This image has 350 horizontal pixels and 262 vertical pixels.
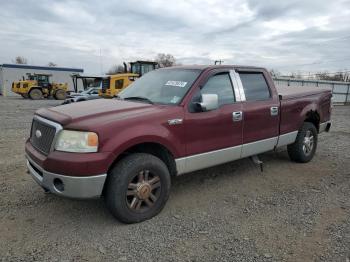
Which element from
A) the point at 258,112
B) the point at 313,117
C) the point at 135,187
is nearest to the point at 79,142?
the point at 135,187

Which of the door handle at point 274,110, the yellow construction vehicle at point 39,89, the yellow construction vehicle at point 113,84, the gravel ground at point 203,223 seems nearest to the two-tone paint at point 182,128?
the door handle at point 274,110

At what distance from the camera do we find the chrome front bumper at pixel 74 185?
326 centimetres

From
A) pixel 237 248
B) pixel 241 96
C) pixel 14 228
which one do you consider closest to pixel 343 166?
pixel 241 96

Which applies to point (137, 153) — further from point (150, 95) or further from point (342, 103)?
point (342, 103)

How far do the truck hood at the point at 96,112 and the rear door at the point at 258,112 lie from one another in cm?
161

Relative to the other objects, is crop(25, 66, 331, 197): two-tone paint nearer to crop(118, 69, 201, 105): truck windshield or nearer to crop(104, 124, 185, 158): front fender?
crop(104, 124, 185, 158): front fender

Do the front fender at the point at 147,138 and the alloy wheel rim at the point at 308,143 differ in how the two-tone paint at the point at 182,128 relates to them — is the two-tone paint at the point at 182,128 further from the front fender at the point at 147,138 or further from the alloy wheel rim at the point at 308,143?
the alloy wheel rim at the point at 308,143

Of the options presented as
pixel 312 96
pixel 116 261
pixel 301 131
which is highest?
pixel 312 96

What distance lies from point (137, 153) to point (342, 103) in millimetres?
27447

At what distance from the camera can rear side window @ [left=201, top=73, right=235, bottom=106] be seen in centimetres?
446

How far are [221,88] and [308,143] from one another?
263 centimetres

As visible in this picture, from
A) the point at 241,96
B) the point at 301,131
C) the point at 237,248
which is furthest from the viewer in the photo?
the point at 301,131

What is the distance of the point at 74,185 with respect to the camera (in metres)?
3.27

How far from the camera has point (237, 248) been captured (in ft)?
10.6
